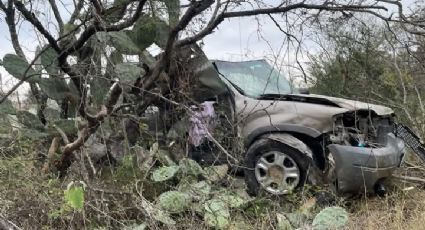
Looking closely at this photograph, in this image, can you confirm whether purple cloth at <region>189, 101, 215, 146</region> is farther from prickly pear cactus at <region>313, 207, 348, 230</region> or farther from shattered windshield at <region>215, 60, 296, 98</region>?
prickly pear cactus at <region>313, 207, 348, 230</region>

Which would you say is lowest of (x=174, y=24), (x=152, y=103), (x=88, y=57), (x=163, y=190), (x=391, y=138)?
(x=163, y=190)

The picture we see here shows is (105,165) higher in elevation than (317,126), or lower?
lower

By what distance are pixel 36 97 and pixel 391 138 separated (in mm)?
4068

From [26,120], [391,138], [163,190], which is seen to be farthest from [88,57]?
[391,138]

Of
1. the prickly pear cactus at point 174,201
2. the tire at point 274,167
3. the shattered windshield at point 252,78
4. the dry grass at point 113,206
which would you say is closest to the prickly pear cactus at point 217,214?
the dry grass at point 113,206

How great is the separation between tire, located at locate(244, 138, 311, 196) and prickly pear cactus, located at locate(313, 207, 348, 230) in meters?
0.92

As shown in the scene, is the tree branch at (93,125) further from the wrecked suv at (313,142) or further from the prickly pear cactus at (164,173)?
the wrecked suv at (313,142)

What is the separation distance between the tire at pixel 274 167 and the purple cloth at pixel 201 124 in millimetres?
556

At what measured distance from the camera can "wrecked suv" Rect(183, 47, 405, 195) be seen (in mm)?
5766

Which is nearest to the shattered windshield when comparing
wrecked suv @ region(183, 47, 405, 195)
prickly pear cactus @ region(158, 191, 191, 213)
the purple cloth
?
wrecked suv @ region(183, 47, 405, 195)

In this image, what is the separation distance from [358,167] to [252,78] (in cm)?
203

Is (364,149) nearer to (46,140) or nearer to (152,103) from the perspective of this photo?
(152,103)

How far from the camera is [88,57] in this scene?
18.1ft

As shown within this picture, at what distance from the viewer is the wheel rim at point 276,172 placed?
5.86m
